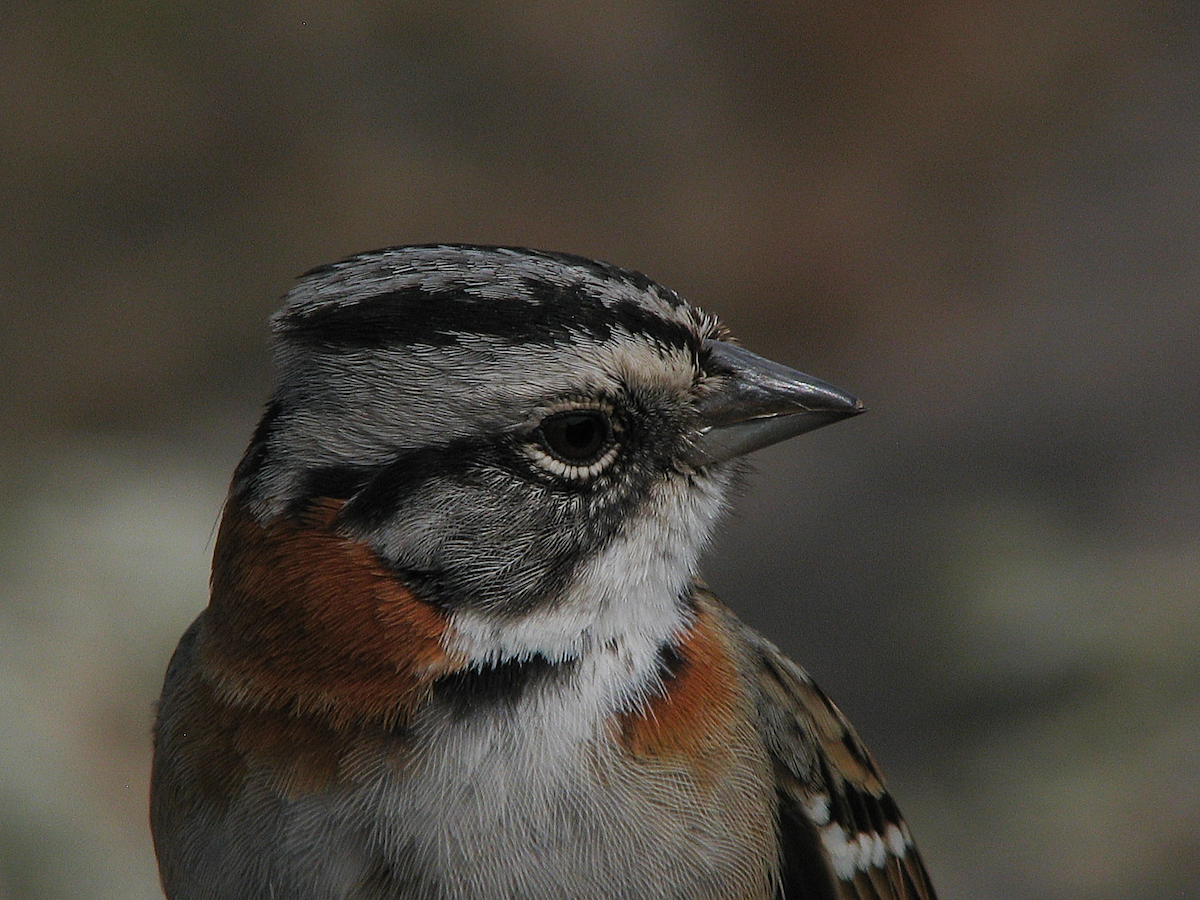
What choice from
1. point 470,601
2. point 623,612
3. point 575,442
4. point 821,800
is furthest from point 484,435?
point 821,800

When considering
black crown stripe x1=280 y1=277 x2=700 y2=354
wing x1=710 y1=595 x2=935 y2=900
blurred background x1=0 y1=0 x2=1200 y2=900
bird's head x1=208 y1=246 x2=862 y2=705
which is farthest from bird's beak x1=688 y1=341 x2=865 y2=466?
blurred background x1=0 y1=0 x2=1200 y2=900

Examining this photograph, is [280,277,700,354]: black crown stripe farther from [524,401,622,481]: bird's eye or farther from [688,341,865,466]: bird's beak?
[688,341,865,466]: bird's beak

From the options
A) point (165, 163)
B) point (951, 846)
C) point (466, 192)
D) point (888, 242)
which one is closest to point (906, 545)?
point (951, 846)

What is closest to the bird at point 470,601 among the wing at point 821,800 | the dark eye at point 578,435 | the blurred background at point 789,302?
the dark eye at point 578,435

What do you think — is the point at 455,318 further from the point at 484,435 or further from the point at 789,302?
the point at 789,302

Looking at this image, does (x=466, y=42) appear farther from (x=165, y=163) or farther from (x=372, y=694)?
(x=372, y=694)

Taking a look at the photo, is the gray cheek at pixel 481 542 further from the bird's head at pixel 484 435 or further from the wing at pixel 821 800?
the wing at pixel 821 800
